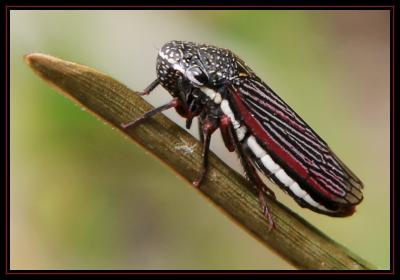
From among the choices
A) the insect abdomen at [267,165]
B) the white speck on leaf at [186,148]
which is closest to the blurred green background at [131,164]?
the insect abdomen at [267,165]

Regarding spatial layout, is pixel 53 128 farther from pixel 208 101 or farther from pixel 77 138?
pixel 208 101

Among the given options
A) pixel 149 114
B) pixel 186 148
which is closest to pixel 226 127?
pixel 186 148

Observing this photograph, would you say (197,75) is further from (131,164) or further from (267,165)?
(131,164)

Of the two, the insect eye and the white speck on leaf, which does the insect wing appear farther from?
the white speck on leaf

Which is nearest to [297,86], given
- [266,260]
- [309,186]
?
[266,260]

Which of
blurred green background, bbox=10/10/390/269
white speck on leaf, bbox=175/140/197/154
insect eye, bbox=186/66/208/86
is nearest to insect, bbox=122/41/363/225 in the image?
insect eye, bbox=186/66/208/86
